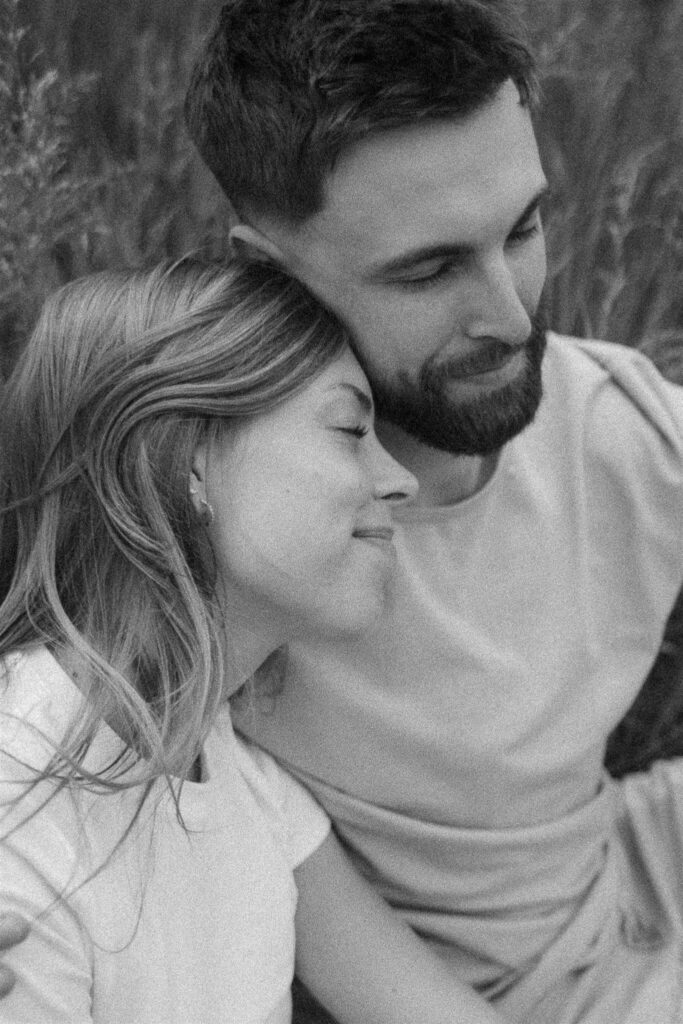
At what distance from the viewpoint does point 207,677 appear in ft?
4.51

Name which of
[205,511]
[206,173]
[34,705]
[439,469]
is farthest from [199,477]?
[206,173]

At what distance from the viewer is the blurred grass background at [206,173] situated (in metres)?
1.92

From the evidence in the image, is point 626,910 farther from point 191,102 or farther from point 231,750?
point 191,102

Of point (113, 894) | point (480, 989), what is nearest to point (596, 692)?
point (480, 989)

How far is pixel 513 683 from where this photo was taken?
1700mm

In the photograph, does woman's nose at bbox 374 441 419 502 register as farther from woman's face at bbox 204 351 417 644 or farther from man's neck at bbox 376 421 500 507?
man's neck at bbox 376 421 500 507

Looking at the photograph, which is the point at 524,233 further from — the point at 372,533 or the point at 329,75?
the point at 372,533

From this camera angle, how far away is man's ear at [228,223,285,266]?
157 cm

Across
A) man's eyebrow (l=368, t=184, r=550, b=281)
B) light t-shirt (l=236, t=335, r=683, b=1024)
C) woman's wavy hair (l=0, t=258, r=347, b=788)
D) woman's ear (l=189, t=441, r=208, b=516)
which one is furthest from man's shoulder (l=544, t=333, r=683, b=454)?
woman's ear (l=189, t=441, r=208, b=516)

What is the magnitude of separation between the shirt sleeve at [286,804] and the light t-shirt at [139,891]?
2 cm

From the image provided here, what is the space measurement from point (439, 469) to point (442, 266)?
0.97 ft

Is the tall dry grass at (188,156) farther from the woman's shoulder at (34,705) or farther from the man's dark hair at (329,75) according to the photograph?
the woman's shoulder at (34,705)

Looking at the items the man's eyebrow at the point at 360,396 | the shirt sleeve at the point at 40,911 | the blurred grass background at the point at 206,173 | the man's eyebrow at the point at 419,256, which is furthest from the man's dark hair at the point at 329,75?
the shirt sleeve at the point at 40,911

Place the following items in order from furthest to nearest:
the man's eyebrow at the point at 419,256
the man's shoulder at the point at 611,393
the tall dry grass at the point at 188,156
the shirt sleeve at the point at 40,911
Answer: the tall dry grass at the point at 188,156 < the man's shoulder at the point at 611,393 < the man's eyebrow at the point at 419,256 < the shirt sleeve at the point at 40,911
